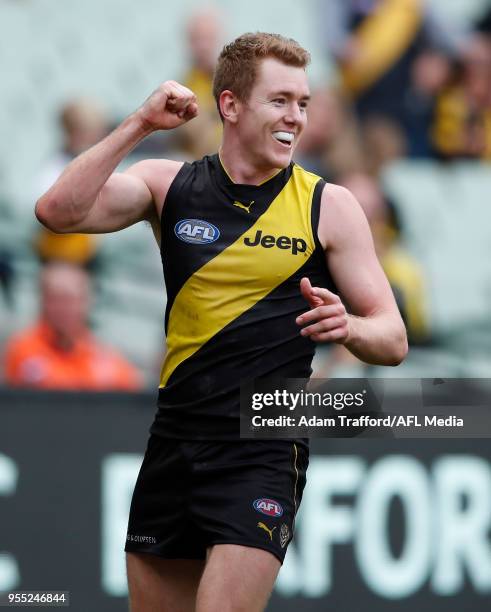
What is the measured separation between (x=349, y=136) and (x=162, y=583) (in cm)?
557

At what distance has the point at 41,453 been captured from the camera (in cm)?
716

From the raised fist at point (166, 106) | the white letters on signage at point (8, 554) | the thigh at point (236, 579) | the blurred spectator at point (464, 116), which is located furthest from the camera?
the blurred spectator at point (464, 116)

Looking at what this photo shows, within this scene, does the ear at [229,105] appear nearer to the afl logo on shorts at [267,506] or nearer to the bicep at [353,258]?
the bicep at [353,258]

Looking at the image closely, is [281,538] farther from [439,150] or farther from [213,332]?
[439,150]

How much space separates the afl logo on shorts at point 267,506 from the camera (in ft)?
14.6

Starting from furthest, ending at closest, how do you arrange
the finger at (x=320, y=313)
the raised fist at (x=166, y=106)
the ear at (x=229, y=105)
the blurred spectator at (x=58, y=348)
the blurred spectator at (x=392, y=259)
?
the blurred spectator at (x=392, y=259)
the blurred spectator at (x=58, y=348)
the ear at (x=229, y=105)
the raised fist at (x=166, y=106)
the finger at (x=320, y=313)

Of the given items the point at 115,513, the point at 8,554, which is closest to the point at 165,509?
the point at 115,513

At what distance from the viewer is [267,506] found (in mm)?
4469

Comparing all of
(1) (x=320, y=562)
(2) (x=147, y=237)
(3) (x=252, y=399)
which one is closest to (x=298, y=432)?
(3) (x=252, y=399)

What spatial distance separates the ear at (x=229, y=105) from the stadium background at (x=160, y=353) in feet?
9.27

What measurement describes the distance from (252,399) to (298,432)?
0.82 ft

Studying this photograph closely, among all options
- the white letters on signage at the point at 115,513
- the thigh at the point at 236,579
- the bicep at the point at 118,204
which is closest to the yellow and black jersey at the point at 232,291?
the bicep at the point at 118,204

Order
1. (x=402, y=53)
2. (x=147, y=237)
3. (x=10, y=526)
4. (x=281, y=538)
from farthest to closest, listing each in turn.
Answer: (x=402, y=53), (x=147, y=237), (x=10, y=526), (x=281, y=538)

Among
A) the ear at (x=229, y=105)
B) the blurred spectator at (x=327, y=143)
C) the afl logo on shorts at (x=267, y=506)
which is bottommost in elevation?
the afl logo on shorts at (x=267, y=506)
